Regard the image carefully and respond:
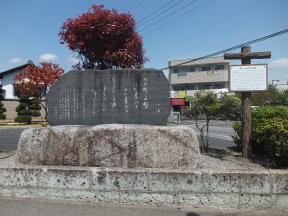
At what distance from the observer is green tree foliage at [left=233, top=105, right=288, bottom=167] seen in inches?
325

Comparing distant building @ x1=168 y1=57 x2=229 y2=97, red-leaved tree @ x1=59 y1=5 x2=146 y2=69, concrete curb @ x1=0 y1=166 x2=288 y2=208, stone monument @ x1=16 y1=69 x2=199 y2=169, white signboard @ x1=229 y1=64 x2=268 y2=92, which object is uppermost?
distant building @ x1=168 y1=57 x2=229 y2=97

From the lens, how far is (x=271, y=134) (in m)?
8.67

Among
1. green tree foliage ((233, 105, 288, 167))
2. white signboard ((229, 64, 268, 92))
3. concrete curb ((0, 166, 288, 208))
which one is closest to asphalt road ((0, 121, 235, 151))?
green tree foliage ((233, 105, 288, 167))

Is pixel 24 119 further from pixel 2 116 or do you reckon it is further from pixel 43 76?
pixel 43 76

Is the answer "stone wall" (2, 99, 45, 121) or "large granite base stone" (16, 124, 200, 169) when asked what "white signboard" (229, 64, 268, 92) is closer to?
"large granite base stone" (16, 124, 200, 169)

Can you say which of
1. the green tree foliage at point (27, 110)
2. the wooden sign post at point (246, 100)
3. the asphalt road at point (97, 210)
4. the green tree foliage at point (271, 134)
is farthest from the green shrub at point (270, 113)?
the green tree foliage at point (27, 110)

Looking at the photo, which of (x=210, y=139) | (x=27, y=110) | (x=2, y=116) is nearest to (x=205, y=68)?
(x=27, y=110)

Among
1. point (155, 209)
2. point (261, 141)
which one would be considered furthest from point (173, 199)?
point (261, 141)

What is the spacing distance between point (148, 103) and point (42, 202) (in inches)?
103

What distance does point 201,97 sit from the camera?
398 inches

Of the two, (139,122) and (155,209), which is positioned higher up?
(139,122)

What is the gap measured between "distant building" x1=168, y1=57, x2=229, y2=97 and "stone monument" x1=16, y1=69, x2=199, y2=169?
61.6 m

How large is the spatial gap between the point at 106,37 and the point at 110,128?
3.56 meters

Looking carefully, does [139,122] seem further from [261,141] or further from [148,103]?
[261,141]
